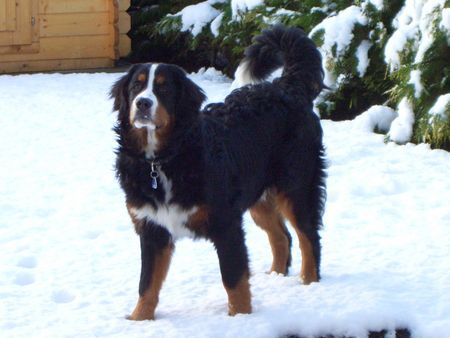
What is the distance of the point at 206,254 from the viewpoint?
216 inches

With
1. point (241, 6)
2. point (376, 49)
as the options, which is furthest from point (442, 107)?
point (241, 6)

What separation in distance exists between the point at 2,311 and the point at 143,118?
1200 mm

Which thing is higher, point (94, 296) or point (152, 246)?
point (152, 246)

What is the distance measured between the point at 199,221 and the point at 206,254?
3.76 ft

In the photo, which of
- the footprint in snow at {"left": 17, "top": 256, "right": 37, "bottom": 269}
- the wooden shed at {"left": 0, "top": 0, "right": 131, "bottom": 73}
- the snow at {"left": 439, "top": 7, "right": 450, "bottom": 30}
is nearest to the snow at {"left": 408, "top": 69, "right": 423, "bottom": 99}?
the snow at {"left": 439, "top": 7, "right": 450, "bottom": 30}

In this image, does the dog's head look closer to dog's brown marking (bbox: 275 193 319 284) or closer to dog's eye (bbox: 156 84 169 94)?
dog's eye (bbox: 156 84 169 94)

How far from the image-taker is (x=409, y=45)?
743cm

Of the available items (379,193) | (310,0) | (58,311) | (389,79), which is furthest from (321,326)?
(310,0)

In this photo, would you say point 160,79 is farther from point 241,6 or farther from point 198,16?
point 198,16

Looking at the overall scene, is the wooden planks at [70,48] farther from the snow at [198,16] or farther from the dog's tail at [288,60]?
the dog's tail at [288,60]

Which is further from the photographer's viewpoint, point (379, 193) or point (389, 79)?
point (389, 79)

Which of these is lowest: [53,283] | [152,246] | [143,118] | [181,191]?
[53,283]

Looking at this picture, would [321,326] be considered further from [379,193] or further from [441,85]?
[441,85]

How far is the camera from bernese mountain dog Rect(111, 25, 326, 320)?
4.34 m
